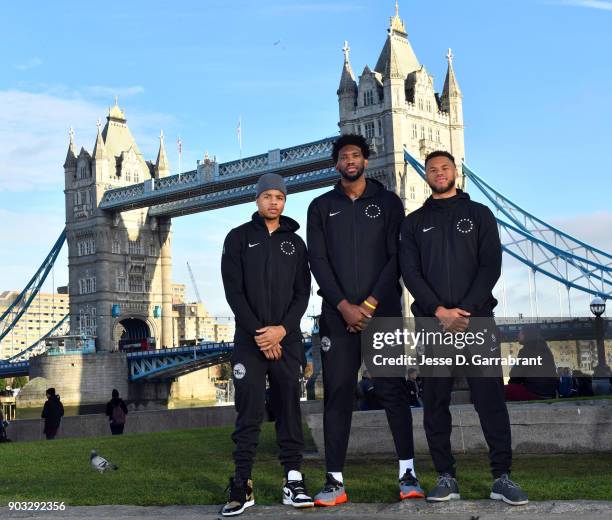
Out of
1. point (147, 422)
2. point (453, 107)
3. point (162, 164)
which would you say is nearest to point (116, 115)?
point (162, 164)

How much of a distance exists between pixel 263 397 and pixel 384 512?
1.04 metres

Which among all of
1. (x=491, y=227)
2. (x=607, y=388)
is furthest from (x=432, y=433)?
(x=607, y=388)

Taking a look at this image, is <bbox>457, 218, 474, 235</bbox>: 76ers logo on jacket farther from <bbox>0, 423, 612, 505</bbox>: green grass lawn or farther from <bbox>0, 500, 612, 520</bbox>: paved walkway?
<bbox>0, 500, 612, 520</bbox>: paved walkway

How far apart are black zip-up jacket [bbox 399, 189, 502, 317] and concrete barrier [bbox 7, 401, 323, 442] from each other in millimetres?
10645

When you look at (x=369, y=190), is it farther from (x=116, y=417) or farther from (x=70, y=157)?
(x=70, y=157)

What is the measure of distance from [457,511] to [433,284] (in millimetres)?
1270

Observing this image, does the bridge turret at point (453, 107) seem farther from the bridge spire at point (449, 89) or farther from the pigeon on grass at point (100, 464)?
the pigeon on grass at point (100, 464)

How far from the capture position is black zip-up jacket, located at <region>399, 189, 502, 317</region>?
192 inches

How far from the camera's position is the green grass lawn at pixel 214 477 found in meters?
4.72

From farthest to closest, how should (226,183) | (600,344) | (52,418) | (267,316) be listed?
1. (226,183)
2. (52,418)
3. (600,344)
4. (267,316)

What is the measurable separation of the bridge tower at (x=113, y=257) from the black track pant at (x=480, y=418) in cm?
6233

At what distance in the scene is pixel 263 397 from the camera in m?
4.96

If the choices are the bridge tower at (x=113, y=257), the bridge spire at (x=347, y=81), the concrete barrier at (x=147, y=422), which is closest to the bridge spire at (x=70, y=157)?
the bridge tower at (x=113, y=257)

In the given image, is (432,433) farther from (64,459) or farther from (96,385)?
(96,385)
